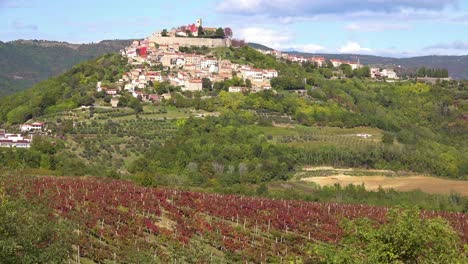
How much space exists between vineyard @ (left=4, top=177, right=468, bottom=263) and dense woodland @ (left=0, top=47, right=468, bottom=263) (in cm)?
12

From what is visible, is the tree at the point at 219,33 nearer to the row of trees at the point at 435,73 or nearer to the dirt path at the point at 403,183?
the row of trees at the point at 435,73

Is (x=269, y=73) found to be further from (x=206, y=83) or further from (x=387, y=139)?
(x=387, y=139)

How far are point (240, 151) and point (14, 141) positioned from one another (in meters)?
20.4

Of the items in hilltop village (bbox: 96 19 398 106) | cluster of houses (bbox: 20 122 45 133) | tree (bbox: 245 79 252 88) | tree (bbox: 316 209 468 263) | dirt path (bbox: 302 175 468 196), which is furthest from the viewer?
tree (bbox: 245 79 252 88)

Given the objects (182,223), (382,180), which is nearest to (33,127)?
(382,180)

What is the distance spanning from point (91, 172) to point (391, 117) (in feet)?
153

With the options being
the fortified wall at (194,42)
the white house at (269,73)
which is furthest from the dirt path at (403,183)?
the fortified wall at (194,42)

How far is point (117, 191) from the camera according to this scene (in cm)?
3294

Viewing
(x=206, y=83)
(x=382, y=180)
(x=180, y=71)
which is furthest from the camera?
(x=180, y=71)

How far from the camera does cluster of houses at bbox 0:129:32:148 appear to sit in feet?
191

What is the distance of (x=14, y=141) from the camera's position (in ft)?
197

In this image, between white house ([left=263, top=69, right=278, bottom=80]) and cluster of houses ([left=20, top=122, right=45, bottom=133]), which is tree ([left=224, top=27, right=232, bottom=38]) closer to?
white house ([left=263, top=69, right=278, bottom=80])

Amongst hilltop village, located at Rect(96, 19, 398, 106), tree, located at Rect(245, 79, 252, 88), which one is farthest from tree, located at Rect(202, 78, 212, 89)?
tree, located at Rect(245, 79, 252, 88)

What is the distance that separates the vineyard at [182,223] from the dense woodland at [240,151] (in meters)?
0.12
